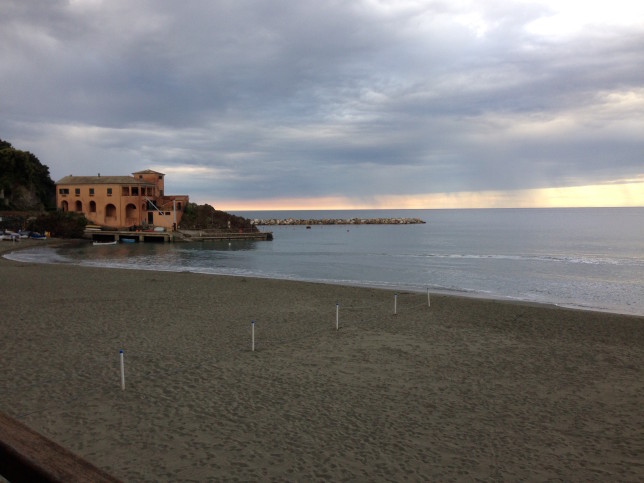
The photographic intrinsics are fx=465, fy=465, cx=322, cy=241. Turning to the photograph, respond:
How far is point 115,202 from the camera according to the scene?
7544 centimetres

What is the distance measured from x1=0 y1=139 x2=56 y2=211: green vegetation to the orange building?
723 centimetres

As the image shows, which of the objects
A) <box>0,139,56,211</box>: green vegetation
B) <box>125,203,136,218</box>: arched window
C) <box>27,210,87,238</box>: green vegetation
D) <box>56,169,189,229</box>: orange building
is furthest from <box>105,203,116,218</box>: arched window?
<box>0,139,56,211</box>: green vegetation

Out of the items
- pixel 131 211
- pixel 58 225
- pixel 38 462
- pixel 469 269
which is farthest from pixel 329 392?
pixel 131 211

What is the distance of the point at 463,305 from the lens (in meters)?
20.9

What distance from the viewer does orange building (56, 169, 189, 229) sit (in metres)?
75.7

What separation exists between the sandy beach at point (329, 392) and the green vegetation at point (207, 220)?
206 ft

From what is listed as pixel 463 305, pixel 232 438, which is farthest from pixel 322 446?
pixel 463 305

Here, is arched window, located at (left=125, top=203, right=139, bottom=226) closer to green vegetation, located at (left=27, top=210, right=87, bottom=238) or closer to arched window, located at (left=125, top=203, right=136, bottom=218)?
arched window, located at (left=125, top=203, right=136, bottom=218)

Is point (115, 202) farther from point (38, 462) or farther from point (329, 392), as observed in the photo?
point (38, 462)

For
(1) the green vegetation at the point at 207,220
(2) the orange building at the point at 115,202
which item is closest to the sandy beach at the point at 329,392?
(2) the orange building at the point at 115,202

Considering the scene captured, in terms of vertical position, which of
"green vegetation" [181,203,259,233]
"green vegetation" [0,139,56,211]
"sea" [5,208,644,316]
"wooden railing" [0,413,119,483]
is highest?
"green vegetation" [0,139,56,211]

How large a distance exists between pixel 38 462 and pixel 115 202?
3180 inches

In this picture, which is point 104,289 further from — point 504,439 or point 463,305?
point 504,439

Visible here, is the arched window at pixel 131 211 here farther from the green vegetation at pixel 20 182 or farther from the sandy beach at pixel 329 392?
the sandy beach at pixel 329 392
